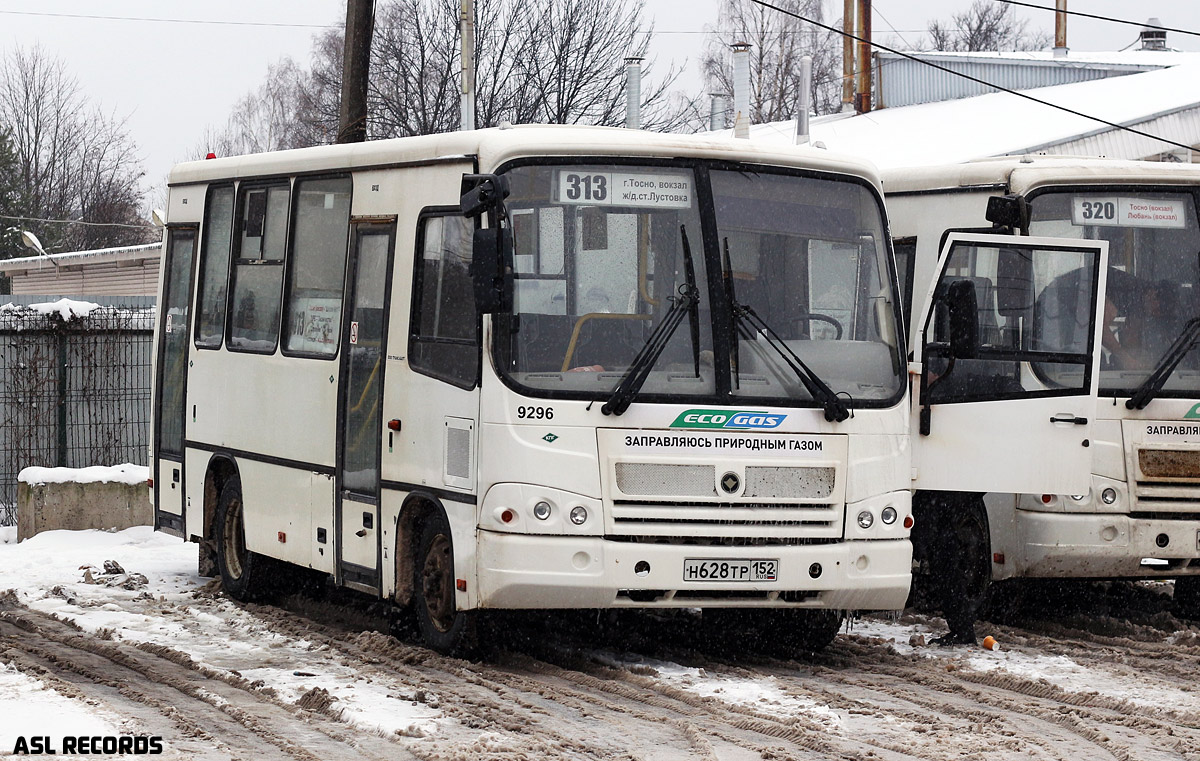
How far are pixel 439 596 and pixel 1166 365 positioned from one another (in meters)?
4.62

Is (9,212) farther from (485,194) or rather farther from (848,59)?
(485,194)

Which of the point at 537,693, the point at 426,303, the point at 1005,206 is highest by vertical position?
the point at 1005,206

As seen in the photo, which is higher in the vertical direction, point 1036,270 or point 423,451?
point 1036,270

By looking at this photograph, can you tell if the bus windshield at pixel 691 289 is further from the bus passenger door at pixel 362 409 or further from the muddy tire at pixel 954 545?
the muddy tire at pixel 954 545

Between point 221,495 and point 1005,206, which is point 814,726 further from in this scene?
point 221,495

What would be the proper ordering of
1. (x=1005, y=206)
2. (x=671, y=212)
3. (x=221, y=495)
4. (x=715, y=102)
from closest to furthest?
(x=671, y=212) < (x=1005, y=206) < (x=221, y=495) < (x=715, y=102)

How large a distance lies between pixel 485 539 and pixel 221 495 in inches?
167

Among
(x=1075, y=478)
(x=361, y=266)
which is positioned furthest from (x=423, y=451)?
(x=1075, y=478)

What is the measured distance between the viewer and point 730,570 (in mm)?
9133

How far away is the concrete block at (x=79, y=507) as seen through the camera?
51.8 ft

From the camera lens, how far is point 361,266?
35.1 feet

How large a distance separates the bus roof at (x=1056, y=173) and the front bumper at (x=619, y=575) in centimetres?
329

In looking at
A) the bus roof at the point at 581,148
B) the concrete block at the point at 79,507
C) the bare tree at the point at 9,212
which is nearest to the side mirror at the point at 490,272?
the bus roof at the point at 581,148

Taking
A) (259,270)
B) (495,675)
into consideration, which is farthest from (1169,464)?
(259,270)
